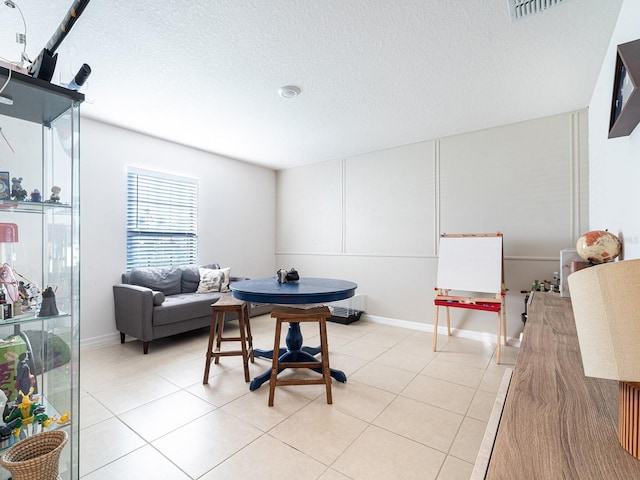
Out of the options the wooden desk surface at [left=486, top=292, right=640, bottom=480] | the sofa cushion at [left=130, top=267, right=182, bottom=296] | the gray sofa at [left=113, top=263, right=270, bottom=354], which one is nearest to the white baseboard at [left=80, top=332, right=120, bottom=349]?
the gray sofa at [left=113, top=263, right=270, bottom=354]

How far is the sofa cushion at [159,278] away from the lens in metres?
3.72

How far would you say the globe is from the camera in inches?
69.9

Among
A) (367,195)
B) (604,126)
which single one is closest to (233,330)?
(367,195)

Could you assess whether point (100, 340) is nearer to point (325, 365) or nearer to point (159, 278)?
point (159, 278)

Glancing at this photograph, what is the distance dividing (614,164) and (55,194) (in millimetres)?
3182

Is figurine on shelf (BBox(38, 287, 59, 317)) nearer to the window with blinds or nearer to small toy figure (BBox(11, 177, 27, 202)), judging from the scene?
small toy figure (BBox(11, 177, 27, 202))

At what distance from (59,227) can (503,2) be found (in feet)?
8.87

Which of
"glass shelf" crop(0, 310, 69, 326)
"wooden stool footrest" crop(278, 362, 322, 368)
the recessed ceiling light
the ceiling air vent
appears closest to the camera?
"glass shelf" crop(0, 310, 69, 326)

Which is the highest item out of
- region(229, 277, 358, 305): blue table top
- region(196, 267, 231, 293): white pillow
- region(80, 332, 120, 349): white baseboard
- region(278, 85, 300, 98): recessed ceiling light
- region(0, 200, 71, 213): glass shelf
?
region(278, 85, 300, 98): recessed ceiling light

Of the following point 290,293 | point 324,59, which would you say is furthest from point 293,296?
point 324,59

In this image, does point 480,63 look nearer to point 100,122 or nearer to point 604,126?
point 604,126

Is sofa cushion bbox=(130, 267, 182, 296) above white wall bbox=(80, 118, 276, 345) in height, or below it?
below

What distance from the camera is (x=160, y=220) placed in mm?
4145

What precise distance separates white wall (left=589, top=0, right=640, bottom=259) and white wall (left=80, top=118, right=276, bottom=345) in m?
4.64
